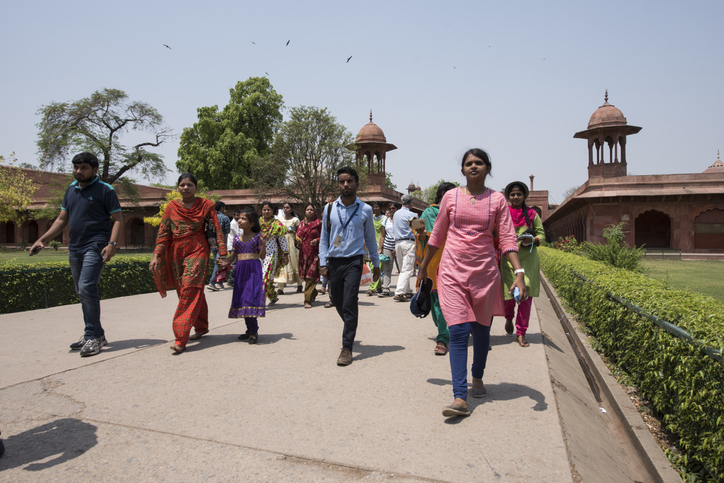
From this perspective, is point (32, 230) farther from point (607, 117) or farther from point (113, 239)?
point (113, 239)

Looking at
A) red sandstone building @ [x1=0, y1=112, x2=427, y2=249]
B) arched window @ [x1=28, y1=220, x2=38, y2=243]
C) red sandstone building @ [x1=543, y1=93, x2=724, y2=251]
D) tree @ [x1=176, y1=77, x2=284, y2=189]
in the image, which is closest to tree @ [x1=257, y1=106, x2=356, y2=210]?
red sandstone building @ [x1=0, y1=112, x2=427, y2=249]

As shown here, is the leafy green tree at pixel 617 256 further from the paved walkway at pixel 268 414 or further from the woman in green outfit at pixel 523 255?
the paved walkway at pixel 268 414

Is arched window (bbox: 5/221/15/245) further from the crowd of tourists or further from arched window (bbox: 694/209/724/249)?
arched window (bbox: 694/209/724/249)

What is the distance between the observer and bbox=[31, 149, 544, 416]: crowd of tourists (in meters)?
3.16

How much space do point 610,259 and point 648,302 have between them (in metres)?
6.26

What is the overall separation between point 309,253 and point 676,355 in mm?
5456

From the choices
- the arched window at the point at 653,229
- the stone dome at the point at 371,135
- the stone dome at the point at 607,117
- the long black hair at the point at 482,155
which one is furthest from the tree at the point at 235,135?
the long black hair at the point at 482,155

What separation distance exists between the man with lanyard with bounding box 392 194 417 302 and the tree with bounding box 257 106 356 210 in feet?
64.9

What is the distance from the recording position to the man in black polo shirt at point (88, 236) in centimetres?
452

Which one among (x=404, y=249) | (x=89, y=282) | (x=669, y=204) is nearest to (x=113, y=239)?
(x=89, y=282)

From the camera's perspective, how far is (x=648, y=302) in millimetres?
4180

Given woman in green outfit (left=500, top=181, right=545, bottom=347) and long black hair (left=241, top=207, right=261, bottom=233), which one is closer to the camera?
woman in green outfit (left=500, top=181, right=545, bottom=347)

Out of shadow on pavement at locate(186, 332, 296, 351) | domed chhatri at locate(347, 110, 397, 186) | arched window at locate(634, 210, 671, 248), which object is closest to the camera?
shadow on pavement at locate(186, 332, 296, 351)

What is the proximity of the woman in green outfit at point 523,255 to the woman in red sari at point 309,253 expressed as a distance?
3.14 metres
